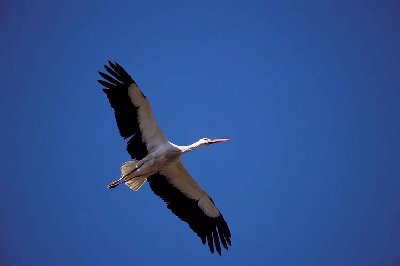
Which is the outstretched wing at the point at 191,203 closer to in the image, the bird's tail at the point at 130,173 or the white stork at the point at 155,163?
the white stork at the point at 155,163

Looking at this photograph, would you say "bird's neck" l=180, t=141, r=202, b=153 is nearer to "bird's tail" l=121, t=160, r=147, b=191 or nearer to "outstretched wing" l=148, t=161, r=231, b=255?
"outstretched wing" l=148, t=161, r=231, b=255

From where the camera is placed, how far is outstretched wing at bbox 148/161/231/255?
838 centimetres

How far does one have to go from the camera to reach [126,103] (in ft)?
25.8

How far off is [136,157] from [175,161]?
28.5 inches

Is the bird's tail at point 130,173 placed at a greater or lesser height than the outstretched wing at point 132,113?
lesser

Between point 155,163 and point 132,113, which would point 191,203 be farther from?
point 132,113

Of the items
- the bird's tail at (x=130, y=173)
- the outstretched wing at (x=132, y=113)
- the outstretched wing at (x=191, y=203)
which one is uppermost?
the outstretched wing at (x=132, y=113)

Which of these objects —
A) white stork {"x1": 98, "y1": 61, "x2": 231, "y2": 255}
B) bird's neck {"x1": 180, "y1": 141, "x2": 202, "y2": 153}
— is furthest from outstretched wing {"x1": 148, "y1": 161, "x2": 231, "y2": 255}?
bird's neck {"x1": 180, "y1": 141, "x2": 202, "y2": 153}

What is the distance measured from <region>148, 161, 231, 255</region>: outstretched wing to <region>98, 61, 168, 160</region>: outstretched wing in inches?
25.2

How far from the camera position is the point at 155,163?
7934 millimetres

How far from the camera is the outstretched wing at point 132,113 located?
780 cm

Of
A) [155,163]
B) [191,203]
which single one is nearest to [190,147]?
[155,163]

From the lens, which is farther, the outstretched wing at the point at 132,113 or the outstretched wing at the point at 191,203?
the outstretched wing at the point at 191,203

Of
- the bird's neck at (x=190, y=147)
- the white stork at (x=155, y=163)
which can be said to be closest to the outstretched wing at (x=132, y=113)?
the white stork at (x=155, y=163)
